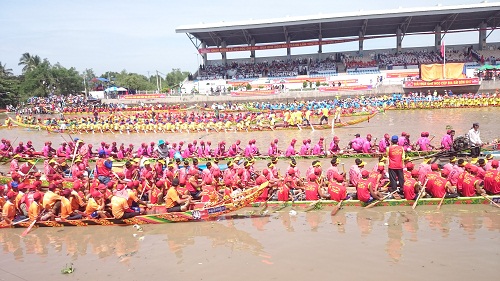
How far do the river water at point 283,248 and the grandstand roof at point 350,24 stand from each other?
112 feet

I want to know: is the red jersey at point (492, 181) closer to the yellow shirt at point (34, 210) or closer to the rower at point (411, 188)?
the rower at point (411, 188)

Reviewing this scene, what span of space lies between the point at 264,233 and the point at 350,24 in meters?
38.6

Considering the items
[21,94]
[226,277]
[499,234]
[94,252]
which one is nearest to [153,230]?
[94,252]

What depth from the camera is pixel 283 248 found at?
7.18 meters

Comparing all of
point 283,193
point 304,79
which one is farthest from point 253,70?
point 283,193

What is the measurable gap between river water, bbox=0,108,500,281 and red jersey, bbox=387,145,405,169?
102cm

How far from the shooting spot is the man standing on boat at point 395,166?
354 inches

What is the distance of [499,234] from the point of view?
23.4 ft

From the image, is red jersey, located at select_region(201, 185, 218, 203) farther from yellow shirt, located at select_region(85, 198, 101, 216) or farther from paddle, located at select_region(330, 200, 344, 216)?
paddle, located at select_region(330, 200, 344, 216)

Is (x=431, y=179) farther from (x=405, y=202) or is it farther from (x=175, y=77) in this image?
(x=175, y=77)

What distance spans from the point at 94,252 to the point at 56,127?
946 inches

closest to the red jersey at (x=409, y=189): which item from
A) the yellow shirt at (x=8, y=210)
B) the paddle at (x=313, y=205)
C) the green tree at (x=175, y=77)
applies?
the paddle at (x=313, y=205)

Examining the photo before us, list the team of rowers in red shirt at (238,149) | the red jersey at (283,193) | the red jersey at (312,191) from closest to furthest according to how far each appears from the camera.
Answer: the red jersey at (312,191), the red jersey at (283,193), the team of rowers in red shirt at (238,149)

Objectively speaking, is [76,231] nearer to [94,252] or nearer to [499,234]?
[94,252]
